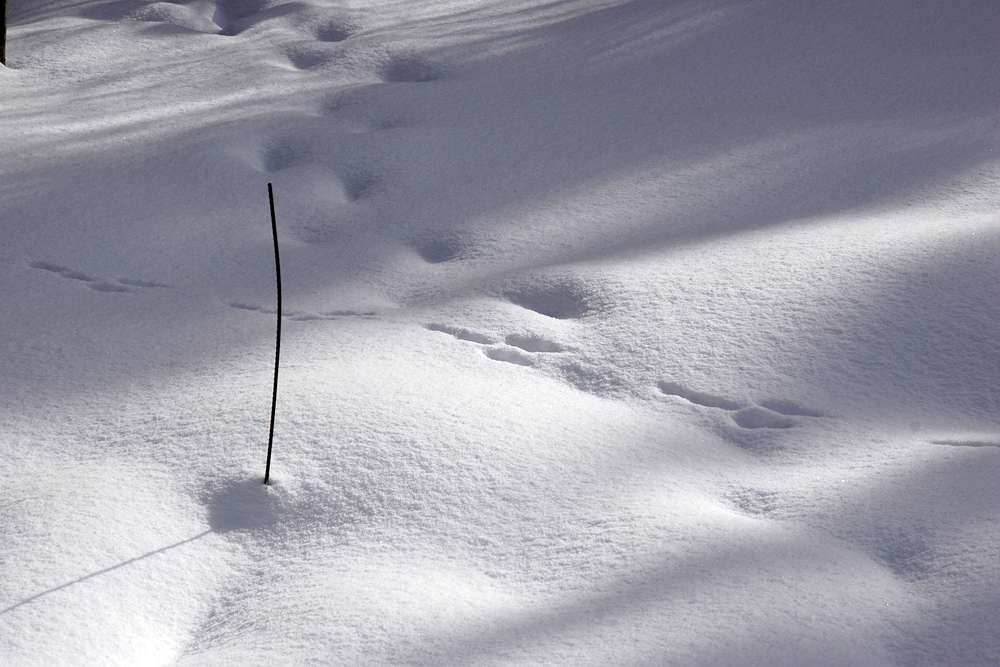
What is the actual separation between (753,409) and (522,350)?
0.42 meters

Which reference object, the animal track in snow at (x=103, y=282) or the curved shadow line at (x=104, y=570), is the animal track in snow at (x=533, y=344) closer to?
the curved shadow line at (x=104, y=570)

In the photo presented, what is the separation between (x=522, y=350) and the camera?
4.77 feet

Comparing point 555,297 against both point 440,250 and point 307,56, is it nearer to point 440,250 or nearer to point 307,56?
point 440,250

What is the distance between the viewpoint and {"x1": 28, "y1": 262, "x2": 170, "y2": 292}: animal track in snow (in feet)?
5.48

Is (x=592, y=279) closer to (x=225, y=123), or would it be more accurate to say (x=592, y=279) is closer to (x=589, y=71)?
(x=589, y=71)

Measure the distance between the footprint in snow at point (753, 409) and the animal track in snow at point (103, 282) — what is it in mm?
1102

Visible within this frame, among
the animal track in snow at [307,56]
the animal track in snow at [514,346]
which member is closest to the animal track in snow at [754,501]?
the animal track in snow at [514,346]

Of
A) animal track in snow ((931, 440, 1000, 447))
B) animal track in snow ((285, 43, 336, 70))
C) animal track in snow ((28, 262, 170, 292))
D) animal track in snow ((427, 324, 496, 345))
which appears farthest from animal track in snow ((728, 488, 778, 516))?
animal track in snow ((285, 43, 336, 70))

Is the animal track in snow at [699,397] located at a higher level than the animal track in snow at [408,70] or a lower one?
lower

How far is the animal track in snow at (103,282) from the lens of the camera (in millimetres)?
1669

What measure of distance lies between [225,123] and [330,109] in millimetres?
305

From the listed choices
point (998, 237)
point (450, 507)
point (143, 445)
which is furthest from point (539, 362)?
point (998, 237)

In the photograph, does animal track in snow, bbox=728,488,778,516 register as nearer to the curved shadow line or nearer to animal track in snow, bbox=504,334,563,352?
animal track in snow, bbox=504,334,563,352

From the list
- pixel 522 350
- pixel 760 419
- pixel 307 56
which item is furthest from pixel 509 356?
pixel 307 56
